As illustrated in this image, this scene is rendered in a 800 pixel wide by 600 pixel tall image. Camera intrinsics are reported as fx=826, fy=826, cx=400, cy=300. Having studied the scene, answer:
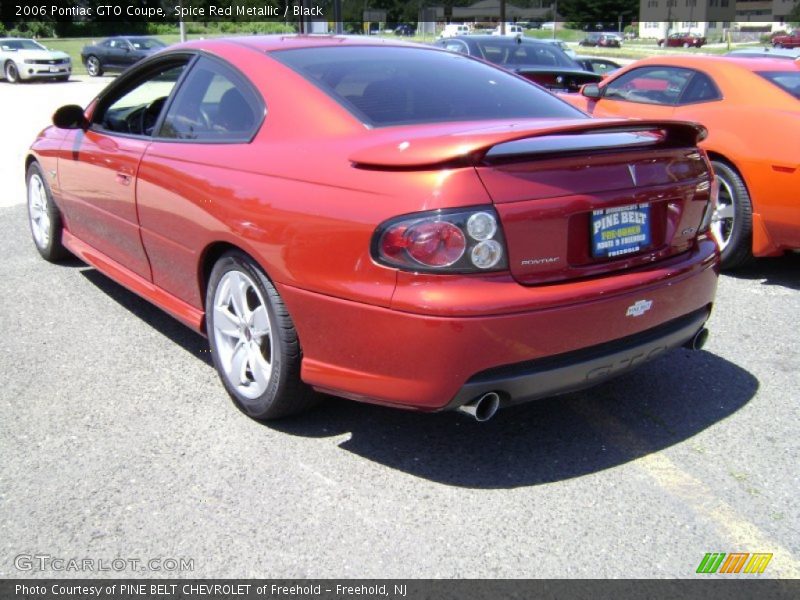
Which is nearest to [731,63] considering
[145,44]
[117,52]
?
[145,44]

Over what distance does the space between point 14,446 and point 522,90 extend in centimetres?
271

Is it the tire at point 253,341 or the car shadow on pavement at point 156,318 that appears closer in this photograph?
the tire at point 253,341

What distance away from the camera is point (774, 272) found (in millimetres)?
5992

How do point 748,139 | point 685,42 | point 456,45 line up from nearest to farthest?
1. point 748,139
2. point 456,45
3. point 685,42

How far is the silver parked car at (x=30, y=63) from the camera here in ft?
84.6

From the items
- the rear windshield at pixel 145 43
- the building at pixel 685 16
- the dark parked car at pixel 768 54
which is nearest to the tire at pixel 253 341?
the dark parked car at pixel 768 54

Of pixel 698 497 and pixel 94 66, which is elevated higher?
pixel 94 66

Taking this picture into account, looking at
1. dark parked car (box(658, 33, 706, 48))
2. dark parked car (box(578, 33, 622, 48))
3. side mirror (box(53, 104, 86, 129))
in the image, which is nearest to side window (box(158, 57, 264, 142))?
side mirror (box(53, 104, 86, 129))

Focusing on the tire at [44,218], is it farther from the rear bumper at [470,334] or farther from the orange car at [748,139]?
the orange car at [748,139]

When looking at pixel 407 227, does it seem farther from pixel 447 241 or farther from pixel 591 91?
pixel 591 91

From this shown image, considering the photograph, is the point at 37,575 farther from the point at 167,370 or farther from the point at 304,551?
the point at 167,370

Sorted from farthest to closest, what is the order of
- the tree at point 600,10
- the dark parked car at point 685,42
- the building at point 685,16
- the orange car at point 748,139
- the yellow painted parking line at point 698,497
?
1. the tree at point 600,10
2. the building at point 685,16
3. the dark parked car at point 685,42
4. the orange car at point 748,139
5. the yellow painted parking line at point 698,497

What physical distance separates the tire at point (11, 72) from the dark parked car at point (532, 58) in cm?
1876

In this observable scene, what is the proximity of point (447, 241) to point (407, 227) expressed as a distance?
0.14m
